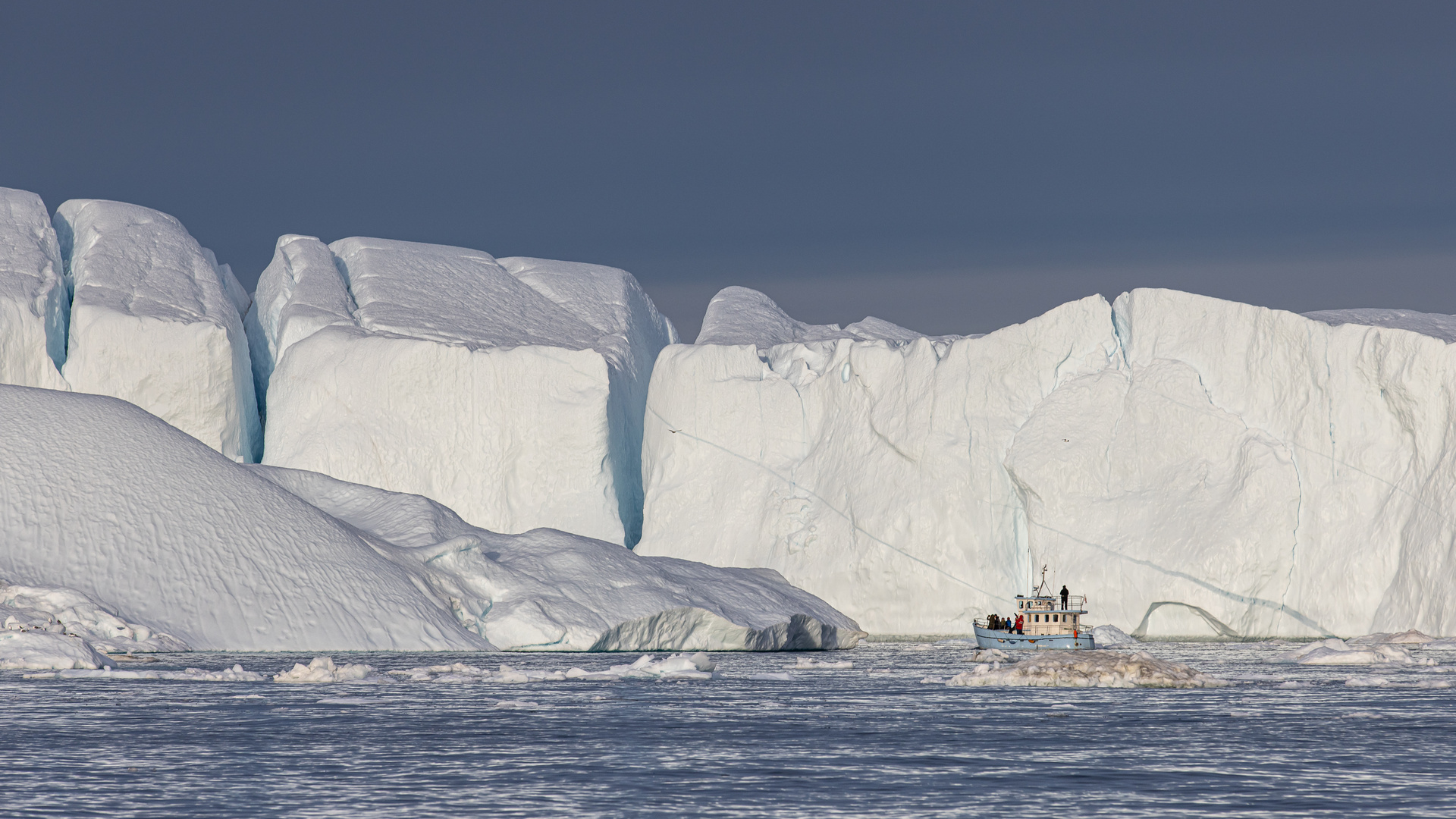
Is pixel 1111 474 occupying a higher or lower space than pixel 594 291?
lower

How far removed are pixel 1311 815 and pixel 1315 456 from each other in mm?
27692

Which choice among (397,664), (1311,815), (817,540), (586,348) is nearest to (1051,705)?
(1311,815)

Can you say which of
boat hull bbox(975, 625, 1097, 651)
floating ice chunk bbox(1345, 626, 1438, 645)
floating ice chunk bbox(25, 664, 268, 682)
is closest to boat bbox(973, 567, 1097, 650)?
boat hull bbox(975, 625, 1097, 651)

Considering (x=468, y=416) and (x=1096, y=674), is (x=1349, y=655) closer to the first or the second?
(x=1096, y=674)

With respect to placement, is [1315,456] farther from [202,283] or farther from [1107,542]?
[202,283]

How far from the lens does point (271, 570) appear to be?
3097 centimetres

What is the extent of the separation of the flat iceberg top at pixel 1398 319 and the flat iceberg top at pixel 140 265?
28.8 m

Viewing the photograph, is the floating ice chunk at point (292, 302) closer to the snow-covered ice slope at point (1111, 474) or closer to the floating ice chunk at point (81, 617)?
the snow-covered ice slope at point (1111, 474)

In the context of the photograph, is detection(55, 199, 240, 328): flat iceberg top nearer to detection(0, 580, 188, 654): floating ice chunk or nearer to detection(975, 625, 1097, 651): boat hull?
detection(0, 580, 188, 654): floating ice chunk

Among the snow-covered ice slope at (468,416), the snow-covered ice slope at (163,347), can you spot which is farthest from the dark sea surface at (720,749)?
the snow-covered ice slope at (163,347)

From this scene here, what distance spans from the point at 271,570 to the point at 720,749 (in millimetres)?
17492

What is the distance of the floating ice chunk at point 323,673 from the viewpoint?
23.2 m

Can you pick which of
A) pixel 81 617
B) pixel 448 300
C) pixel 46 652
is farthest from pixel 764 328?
pixel 46 652

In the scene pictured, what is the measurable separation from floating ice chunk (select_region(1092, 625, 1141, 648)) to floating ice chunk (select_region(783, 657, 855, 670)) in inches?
349
